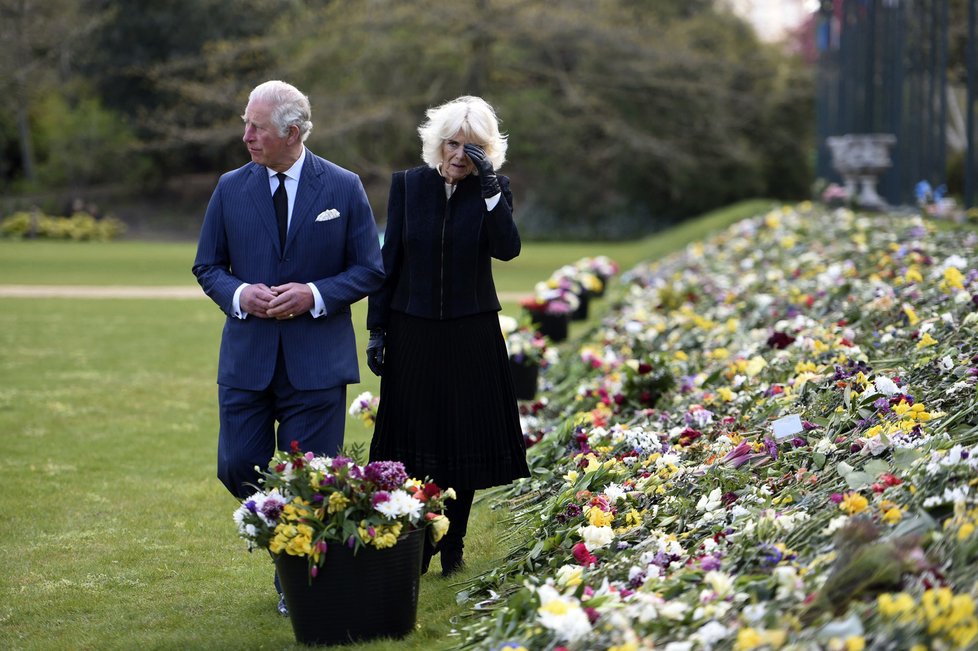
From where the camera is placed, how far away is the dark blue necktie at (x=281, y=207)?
4543 millimetres

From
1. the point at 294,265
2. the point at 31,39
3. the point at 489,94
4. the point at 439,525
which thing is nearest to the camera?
the point at 439,525

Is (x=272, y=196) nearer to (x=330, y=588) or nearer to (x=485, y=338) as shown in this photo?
(x=485, y=338)

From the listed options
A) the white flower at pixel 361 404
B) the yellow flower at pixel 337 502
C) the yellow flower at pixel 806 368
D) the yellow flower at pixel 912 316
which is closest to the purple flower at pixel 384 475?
the yellow flower at pixel 337 502

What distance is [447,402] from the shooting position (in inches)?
187

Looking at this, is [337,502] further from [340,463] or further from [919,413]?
[919,413]

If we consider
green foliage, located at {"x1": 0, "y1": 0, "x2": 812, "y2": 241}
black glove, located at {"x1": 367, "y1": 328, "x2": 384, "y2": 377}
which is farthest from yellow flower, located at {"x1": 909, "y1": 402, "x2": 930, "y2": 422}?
green foliage, located at {"x1": 0, "y1": 0, "x2": 812, "y2": 241}

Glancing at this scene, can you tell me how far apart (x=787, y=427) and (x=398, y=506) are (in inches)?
69.2

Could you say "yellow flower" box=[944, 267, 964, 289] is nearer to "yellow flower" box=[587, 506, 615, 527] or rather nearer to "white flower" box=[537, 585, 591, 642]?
"yellow flower" box=[587, 506, 615, 527]

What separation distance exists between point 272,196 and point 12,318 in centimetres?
1139

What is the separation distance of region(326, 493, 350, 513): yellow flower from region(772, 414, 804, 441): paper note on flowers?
1.87 m

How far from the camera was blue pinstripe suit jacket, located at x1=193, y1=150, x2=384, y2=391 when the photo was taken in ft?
14.6

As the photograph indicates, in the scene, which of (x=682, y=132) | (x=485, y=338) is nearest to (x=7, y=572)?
(x=485, y=338)

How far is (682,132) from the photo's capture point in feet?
109

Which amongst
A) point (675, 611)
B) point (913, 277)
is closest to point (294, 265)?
point (675, 611)
